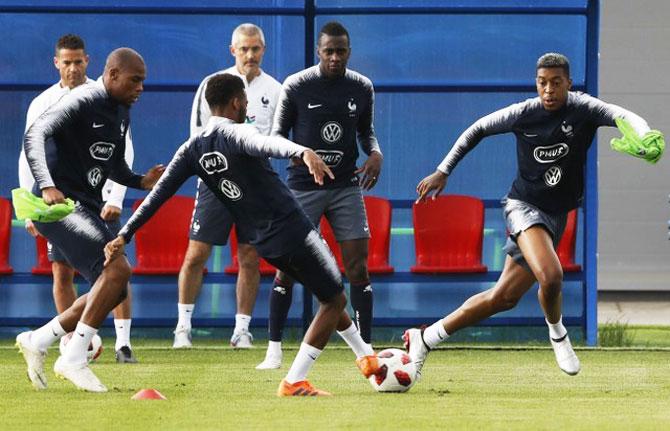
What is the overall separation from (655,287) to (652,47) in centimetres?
290

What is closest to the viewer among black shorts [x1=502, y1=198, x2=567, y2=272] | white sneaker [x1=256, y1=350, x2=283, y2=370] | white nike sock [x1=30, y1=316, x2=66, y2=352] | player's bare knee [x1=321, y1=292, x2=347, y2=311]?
player's bare knee [x1=321, y1=292, x2=347, y2=311]

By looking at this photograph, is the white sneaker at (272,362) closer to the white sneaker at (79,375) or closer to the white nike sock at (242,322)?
the white nike sock at (242,322)

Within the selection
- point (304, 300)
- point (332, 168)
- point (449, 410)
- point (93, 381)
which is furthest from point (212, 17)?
point (449, 410)

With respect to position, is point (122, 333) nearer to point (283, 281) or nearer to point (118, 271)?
point (283, 281)

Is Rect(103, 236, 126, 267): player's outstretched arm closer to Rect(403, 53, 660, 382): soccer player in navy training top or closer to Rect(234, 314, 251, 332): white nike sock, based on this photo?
Rect(403, 53, 660, 382): soccer player in navy training top

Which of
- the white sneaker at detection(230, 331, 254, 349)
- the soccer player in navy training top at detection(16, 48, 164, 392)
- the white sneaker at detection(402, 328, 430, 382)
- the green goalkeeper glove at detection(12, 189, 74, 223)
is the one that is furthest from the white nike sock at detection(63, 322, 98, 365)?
the white sneaker at detection(230, 331, 254, 349)

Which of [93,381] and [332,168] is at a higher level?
[332,168]

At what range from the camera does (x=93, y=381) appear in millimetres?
10086

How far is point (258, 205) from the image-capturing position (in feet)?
32.1

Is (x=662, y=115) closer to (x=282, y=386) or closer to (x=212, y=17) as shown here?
(x=212, y=17)

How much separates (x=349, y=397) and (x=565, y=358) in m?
1.78

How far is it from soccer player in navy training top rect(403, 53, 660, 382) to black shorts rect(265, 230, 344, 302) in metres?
1.19

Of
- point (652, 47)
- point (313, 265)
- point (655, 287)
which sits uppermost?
point (652, 47)

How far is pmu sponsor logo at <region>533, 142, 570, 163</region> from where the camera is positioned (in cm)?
1106
